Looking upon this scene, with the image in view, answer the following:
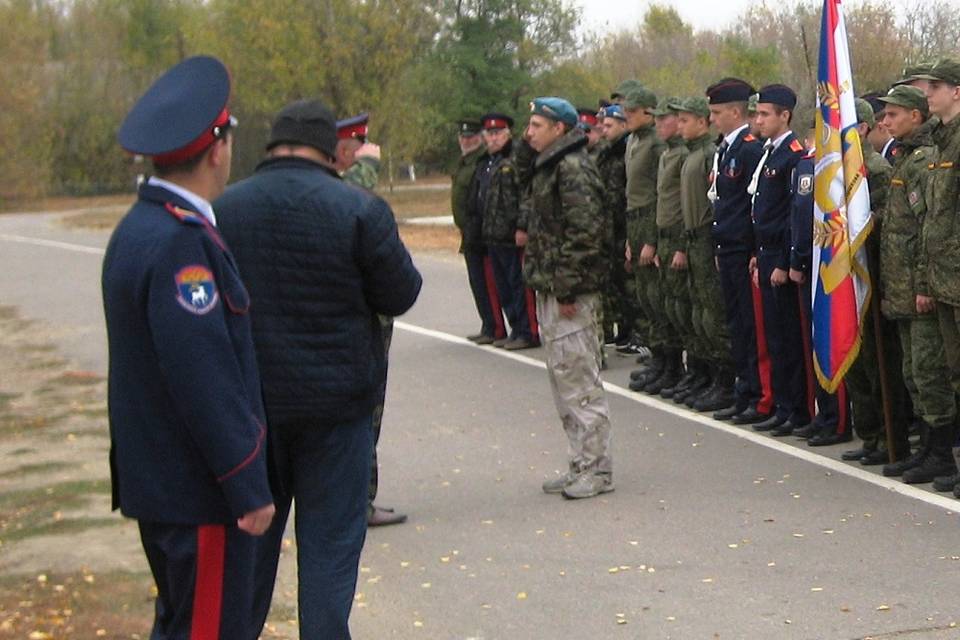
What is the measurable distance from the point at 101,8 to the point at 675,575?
227ft

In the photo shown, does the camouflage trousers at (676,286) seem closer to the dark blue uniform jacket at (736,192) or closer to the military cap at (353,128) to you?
the dark blue uniform jacket at (736,192)

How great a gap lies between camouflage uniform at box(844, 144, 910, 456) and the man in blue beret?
172 cm

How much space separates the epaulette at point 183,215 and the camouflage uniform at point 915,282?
5.03 metres

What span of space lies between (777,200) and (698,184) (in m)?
0.95

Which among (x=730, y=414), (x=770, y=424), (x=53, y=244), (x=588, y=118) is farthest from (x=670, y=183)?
(x=53, y=244)

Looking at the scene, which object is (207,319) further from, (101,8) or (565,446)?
(101,8)

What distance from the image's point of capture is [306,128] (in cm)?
518

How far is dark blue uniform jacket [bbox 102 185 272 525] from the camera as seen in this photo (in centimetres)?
396

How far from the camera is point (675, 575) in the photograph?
666cm

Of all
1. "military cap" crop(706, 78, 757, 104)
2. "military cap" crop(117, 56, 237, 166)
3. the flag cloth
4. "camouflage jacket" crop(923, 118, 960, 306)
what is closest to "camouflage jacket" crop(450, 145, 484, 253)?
"military cap" crop(706, 78, 757, 104)

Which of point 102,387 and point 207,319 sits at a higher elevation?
point 207,319

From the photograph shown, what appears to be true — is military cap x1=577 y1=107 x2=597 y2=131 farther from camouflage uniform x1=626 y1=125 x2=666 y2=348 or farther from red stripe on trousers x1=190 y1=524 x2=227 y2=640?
red stripe on trousers x1=190 y1=524 x2=227 y2=640

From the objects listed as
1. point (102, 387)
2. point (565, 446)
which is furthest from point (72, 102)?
point (565, 446)

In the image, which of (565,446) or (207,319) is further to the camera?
(565,446)
